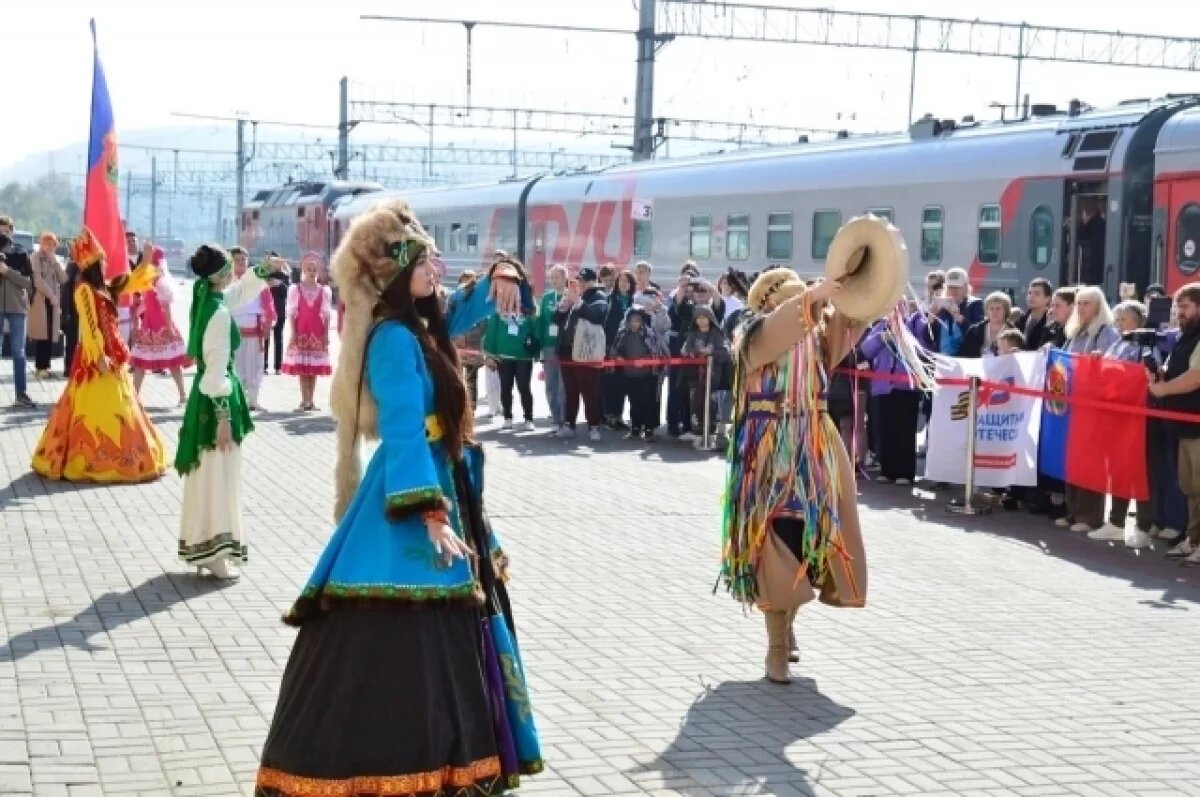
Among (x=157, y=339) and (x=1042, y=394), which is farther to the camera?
(x=157, y=339)

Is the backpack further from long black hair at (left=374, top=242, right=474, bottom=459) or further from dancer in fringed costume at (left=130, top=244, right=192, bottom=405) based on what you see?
long black hair at (left=374, top=242, right=474, bottom=459)

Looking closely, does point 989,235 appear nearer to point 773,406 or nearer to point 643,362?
point 643,362

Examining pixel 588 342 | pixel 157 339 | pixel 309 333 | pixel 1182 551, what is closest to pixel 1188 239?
pixel 588 342

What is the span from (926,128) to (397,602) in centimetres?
1821

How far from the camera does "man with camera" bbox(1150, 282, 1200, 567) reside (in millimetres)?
11070

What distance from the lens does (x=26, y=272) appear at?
64.4 ft

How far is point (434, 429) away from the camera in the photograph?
546cm

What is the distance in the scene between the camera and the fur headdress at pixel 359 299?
5.41 metres

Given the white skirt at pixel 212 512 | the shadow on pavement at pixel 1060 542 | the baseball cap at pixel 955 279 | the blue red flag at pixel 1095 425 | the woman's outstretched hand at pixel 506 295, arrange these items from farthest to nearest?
the baseball cap at pixel 955 279 → the blue red flag at pixel 1095 425 → the shadow on pavement at pixel 1060 542 → the white skirt at pixel 212 512 → the woman's outstretched hand at pixel 506 295

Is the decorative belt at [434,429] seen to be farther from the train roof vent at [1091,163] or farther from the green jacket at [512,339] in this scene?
the train roof vent at [1091,163]

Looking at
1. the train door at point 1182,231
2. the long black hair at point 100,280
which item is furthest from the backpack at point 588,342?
the train door at point 1182,231

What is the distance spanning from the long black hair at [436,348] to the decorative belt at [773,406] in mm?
2450

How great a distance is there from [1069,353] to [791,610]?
5608 millimetres

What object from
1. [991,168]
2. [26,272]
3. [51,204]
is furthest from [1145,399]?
[51,204]
